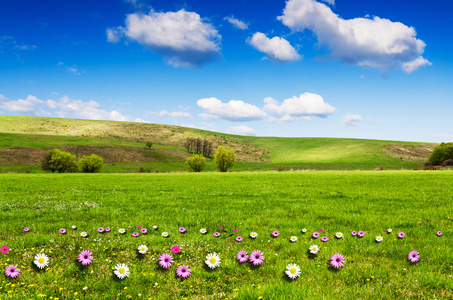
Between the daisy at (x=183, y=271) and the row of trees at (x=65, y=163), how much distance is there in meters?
75.5

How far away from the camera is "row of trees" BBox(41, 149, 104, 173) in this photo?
223 feet

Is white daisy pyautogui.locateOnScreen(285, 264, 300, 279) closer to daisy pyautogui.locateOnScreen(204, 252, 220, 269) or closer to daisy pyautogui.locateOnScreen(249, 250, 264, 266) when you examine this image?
daisy pyautogui.locateOnScreen(249, 250, 264, 266)

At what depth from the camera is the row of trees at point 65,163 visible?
223 feet

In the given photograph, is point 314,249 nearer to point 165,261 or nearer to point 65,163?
point 165,261

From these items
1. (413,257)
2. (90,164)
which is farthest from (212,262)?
(90,164)

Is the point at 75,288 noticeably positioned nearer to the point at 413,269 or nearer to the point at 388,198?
the point at 413,269

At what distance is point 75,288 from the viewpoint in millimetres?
4820

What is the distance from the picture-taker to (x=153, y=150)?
382 feet

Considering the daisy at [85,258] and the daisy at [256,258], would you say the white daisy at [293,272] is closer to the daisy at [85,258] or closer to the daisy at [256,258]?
the daisy at [256,258]

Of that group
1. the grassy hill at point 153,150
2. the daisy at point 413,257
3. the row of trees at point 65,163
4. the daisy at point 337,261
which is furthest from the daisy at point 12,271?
the grassy hill at point 153,150

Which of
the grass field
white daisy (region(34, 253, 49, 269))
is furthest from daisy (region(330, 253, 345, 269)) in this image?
white daisy (region(34, 253, 49, 269))

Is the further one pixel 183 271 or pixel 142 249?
pixel 142 249

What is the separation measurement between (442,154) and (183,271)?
125196 mm

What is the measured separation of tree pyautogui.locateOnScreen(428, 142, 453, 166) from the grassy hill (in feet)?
22.2
